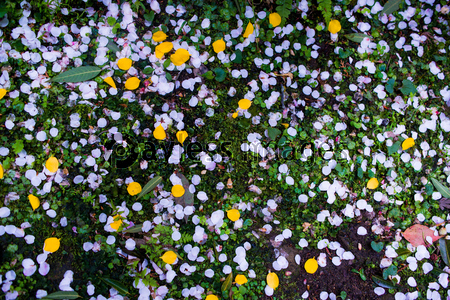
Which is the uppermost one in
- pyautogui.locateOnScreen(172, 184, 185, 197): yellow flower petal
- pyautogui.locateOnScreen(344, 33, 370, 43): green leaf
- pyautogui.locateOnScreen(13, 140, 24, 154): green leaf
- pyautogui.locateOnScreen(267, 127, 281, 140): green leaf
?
pyautogui.locateOnScreen(344, 33, 370, 43): green leaf

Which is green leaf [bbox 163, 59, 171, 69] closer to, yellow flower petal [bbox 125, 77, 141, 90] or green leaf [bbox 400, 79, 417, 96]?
yellow flower petal [bbox 125, 77, 141, 90]

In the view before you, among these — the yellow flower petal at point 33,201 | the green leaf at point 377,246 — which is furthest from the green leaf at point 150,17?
the green leaf at point 377,246

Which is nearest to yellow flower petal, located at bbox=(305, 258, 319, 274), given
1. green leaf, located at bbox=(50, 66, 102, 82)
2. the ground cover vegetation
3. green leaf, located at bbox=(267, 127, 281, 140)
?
the ground cover vegetation

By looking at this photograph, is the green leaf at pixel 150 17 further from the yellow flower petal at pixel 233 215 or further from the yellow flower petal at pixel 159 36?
the yellow flower petal at pixel 233 215

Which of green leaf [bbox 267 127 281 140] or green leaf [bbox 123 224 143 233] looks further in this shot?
green leaf [bbox 267 127 281 140]

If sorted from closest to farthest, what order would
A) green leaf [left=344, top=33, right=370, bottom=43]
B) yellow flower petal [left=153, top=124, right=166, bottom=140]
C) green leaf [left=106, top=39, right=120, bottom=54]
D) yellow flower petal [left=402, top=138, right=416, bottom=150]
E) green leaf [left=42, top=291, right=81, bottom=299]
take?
1. green leaf [left=42, top=291, right=81, bottom=299]
2. yellow flower petal [left=153, top=124, right=166, bottom=140]
3. green leaf [left=106, top=39, right=120, bottom=54]
4. yellow flower petal [left=402, top=138, right=416, bottom=150]
5. green leaf [left=344, top=33, right=370, bottom=43]

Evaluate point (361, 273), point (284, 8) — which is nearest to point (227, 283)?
point (361, 273)

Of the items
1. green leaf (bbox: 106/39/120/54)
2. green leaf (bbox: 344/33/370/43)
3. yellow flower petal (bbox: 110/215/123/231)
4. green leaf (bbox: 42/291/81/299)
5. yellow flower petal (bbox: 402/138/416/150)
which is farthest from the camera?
green leaf (bbox: 344/33/370/43)
